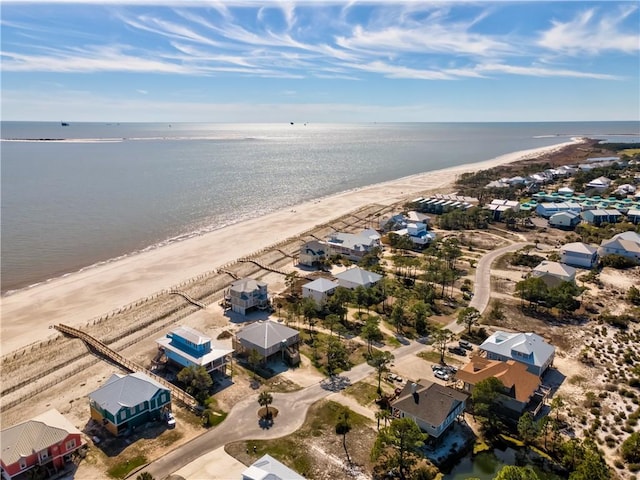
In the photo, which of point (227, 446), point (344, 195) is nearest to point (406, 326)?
point (227, 446)

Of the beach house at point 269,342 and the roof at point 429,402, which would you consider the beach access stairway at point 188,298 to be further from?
the roof at point 429,402

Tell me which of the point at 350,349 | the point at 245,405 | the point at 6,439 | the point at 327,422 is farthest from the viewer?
the point at 350,349

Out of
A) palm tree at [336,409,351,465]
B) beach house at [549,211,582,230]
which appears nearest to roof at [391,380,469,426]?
palm tree at [336,409,351,465]

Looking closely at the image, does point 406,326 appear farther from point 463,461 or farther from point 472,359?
point 463,461

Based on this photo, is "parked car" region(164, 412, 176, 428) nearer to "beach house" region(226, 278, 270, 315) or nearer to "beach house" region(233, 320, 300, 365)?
"beach house" region(233, 320, 300, 365)

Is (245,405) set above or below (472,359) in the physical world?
below

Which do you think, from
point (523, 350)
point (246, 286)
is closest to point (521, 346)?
point (523, 350)

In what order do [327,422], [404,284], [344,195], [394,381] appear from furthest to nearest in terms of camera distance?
1. [344,195]
2. [404,284]
3. [394,381]
4. [327,422]

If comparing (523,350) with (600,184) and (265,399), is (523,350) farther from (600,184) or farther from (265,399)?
(600,184)
